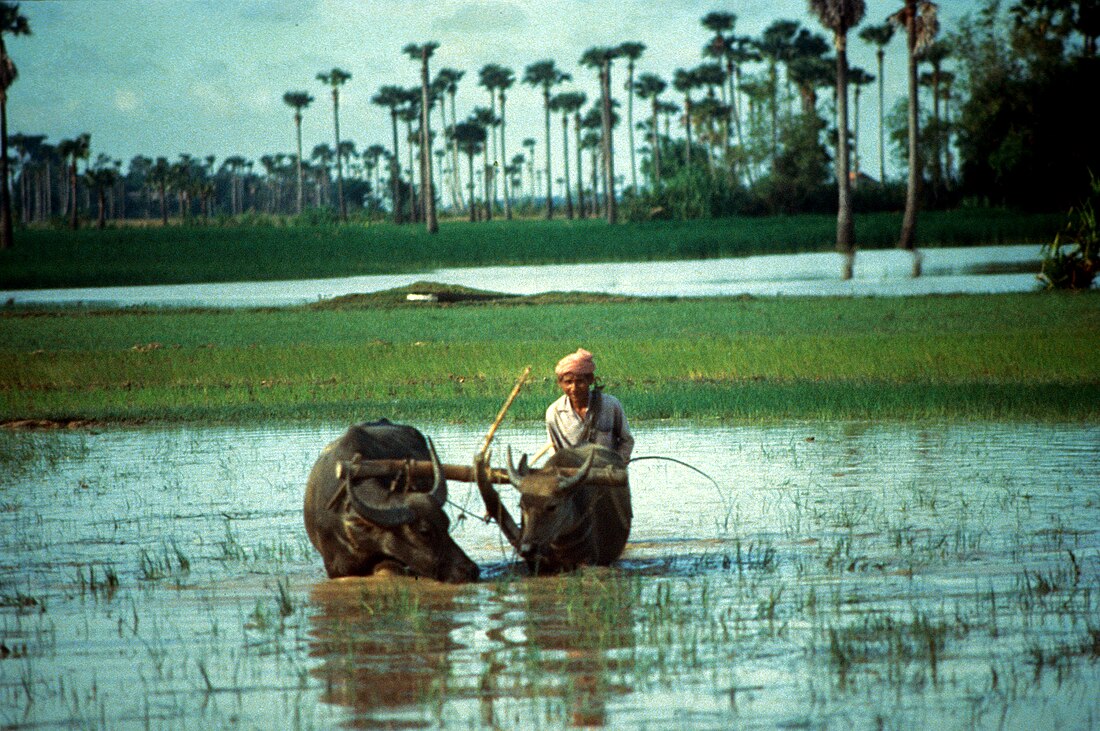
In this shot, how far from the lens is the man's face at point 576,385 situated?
27.6 feet

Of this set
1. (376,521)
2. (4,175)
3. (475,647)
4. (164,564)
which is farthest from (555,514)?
(4,175)

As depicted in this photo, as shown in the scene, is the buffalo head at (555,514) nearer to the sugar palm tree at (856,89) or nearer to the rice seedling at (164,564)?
the rice seedling at (164,564)

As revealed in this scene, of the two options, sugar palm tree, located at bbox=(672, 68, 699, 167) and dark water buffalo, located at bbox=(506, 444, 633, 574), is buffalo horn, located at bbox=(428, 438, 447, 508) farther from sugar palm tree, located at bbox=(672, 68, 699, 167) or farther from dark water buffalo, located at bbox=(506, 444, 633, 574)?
sugar palm tree, located at bbox=(672, 68, 699, 167)

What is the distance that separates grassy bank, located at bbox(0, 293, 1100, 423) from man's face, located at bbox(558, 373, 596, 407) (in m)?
6.49

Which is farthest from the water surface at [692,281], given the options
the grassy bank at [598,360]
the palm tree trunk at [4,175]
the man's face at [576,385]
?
the man's face at [576,385]

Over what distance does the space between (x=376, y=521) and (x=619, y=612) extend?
1.32m

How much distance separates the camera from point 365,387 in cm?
1806

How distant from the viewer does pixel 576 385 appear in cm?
846

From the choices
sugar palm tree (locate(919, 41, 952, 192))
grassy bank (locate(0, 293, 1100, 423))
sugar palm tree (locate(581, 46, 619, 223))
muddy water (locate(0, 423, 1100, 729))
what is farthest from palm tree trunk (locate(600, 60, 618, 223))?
muddy water (locate(0, 423, 1100, 729))

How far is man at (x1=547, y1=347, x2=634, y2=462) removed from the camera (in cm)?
841

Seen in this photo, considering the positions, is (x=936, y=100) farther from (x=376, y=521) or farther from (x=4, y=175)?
(x=376, y=521)

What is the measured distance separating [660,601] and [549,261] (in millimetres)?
48760

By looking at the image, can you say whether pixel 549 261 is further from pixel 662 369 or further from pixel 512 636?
pixel 512 636

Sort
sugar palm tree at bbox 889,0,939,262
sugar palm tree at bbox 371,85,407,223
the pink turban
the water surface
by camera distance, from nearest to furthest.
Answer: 1. the pink turban
2. the water surface
3. sugar palm tree at bbox 889,0,939,262
4. sugar palm tree at bbox 371,85,407,223
